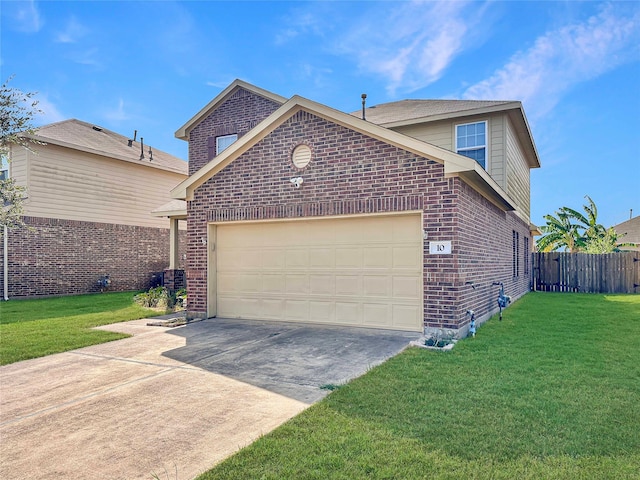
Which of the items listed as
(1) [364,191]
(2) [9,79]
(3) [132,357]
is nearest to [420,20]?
(1) [364,191]

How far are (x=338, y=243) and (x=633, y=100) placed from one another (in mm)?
31784

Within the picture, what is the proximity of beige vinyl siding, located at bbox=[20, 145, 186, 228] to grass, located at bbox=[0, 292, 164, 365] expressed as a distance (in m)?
3.52

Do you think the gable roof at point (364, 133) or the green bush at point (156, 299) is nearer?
the gable roof at point (364, 133)

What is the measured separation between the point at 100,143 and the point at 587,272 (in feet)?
72.7

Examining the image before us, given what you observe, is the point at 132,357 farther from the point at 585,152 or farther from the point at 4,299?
the point at 585,152

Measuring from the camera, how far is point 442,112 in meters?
12.4

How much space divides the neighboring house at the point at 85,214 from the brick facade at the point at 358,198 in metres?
7.59

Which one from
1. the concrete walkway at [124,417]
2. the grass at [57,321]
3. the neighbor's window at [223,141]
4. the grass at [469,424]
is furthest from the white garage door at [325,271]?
the neighbor's window at [223,141]

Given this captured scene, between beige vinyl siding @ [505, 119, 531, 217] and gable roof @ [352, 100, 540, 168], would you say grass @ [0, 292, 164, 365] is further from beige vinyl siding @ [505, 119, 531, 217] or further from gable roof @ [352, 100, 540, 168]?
beige vinyl siding @ [505, 119, 531, 217]

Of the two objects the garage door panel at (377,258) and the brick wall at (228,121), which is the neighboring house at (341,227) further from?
the brick wall at (228,121)

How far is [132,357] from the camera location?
6.55 m

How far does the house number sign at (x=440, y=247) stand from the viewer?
7.40 meters

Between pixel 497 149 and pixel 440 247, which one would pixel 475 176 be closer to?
pixel 440 247

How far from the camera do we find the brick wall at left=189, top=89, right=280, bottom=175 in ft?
51.7
